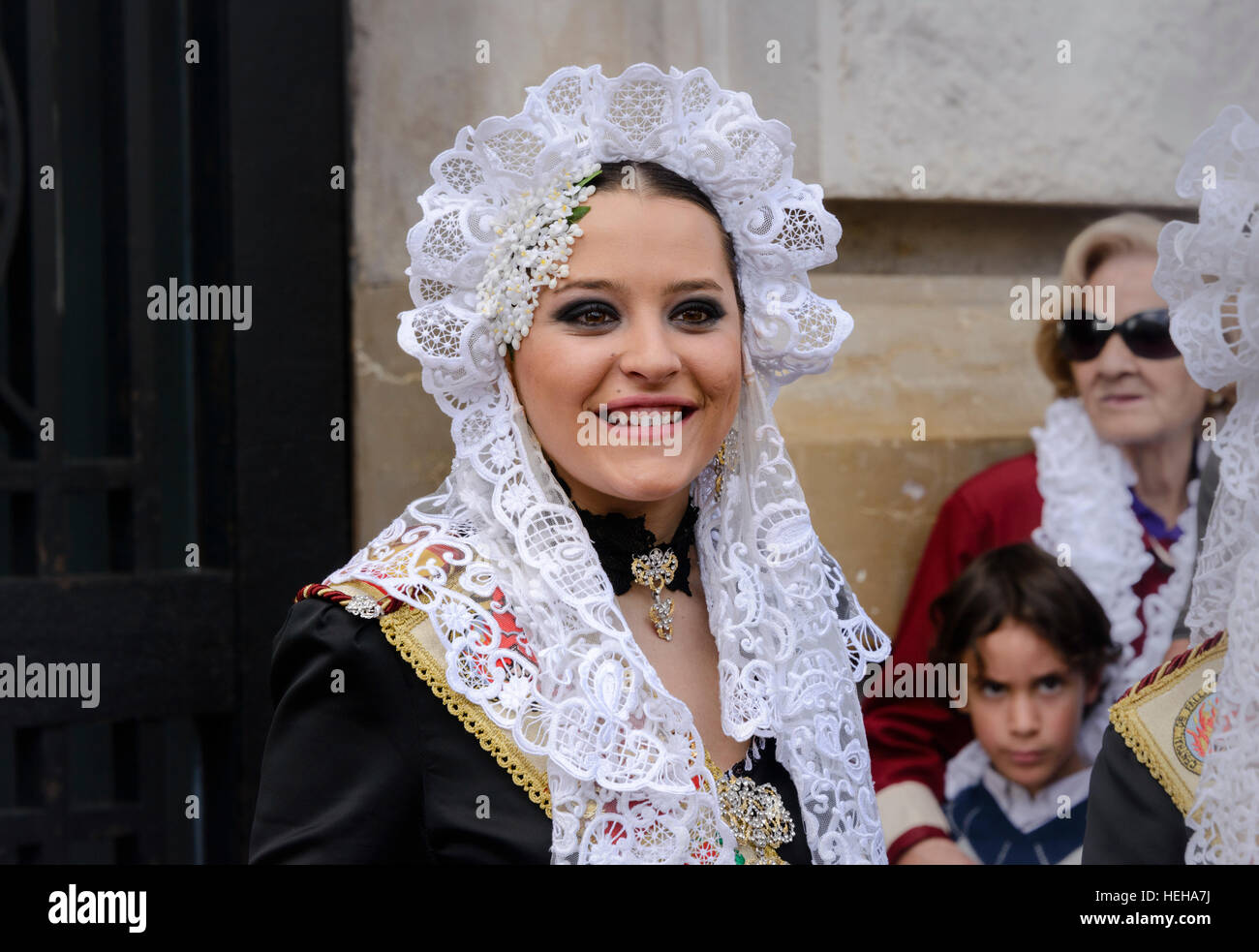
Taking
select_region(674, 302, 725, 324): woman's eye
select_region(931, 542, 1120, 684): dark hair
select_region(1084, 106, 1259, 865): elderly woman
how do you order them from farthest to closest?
1. select_region(931, 542, 1120, 684): dark hair
2. select_region(674, 302, 725, 324): woman's eye
3. select_region(1084, 106, 1259, 865): elderly woman

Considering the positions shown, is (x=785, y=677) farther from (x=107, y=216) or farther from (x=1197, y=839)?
(x=107, y=216)

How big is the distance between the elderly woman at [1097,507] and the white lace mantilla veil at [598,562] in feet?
3.20

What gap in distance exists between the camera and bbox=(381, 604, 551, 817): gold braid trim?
171cm

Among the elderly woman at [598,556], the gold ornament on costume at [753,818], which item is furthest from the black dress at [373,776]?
the gold ornament on costume at [753,818]

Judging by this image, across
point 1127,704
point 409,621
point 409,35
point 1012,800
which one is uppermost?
point 409,35

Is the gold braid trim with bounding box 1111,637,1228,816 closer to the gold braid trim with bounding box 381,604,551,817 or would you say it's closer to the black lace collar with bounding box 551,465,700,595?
the black lace collar with bounding box 551,465,700,595

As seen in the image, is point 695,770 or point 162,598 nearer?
point 695,770

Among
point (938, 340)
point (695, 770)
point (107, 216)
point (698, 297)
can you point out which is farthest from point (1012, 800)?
point (107, 216)

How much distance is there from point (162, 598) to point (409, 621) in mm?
1403

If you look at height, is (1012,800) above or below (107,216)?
below

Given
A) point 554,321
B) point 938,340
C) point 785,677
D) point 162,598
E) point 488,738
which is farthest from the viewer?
point 938,340

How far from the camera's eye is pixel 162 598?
2938 millimetres

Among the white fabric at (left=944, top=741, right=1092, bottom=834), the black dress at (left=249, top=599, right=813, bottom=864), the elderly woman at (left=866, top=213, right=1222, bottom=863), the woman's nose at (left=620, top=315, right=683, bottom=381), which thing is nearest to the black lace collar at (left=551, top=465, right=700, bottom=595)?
the woman's nose at (left=620, top=315, right=683, bottom=381)

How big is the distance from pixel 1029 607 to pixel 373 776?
176 cm
